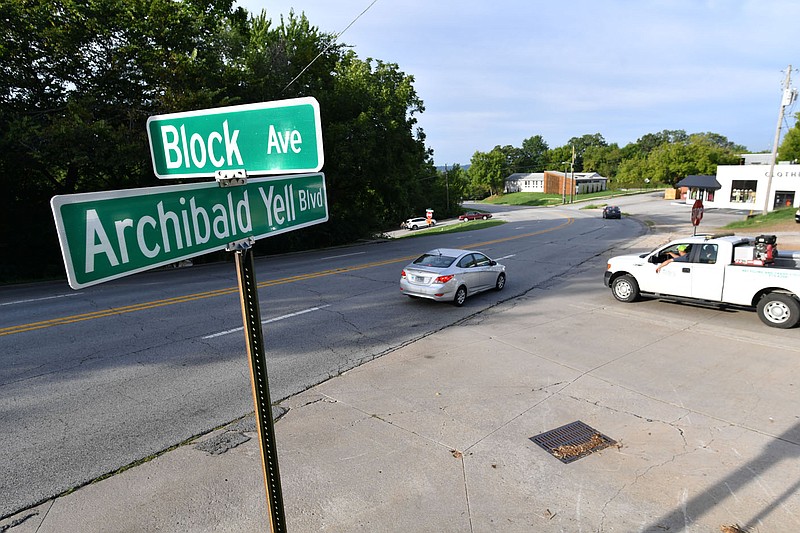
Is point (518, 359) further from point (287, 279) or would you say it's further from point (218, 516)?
point (287, 279)

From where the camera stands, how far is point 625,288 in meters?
11.9

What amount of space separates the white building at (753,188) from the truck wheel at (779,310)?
4614cm

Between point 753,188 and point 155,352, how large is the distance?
64.3 metres

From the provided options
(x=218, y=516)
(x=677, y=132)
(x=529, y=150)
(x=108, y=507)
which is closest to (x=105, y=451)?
(x=108, y=507)

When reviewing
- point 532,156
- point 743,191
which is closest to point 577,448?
point 743,191

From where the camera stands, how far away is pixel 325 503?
14.3 ft

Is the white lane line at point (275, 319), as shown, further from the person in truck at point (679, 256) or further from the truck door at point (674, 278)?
the person in truck at point (679, 256)

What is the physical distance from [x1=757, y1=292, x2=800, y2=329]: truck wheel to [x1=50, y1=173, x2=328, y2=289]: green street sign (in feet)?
35.1

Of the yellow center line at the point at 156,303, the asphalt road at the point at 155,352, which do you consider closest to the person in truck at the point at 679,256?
the asphalt road at the point at 155,352

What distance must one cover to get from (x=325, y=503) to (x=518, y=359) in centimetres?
462

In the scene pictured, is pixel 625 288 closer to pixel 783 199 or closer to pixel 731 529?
pixel 731 529

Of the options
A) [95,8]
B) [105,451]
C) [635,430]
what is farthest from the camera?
[95,8]

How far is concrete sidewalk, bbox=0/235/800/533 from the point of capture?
13.6ft

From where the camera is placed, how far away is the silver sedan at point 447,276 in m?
11.7
